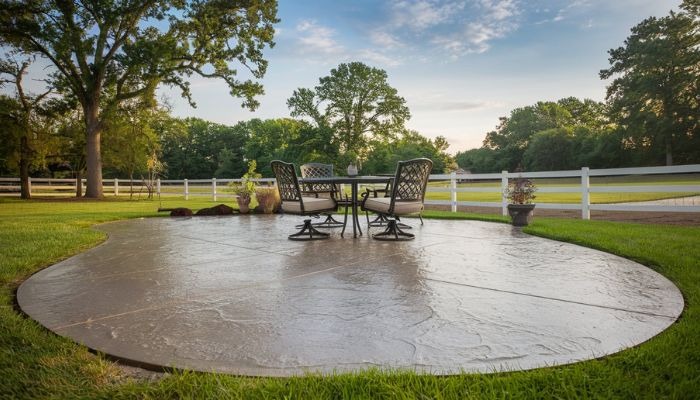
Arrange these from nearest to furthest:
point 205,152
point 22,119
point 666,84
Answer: point 22,119
point 666,84
point 205,152

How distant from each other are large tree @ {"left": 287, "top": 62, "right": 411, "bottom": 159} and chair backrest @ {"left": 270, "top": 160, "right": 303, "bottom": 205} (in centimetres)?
2463

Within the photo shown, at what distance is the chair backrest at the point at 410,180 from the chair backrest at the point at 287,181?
1175 millimetres

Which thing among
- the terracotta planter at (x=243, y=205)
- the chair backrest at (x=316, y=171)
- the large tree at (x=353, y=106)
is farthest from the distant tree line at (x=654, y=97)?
the terracotta planter at (x=243, y=205)

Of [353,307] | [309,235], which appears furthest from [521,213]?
[353,307]

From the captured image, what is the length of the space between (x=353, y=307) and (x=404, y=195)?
2.74 m

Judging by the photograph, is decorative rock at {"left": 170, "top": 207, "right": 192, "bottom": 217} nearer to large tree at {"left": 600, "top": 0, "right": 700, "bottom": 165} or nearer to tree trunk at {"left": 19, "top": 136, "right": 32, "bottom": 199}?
tree trunk at {"left": 19, "top": 136, "right": 32, "bottom": 199}

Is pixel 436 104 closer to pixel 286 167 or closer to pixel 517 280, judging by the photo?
pixel 286 167

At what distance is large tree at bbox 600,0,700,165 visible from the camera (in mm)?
30781

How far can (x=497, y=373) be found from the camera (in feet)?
4.62

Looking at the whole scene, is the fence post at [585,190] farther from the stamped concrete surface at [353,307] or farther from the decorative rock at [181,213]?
the decorative rock at [181,213]

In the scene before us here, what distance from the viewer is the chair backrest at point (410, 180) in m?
4.54

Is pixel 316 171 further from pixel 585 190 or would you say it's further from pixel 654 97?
pixel 654 97

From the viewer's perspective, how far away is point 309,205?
190 inches

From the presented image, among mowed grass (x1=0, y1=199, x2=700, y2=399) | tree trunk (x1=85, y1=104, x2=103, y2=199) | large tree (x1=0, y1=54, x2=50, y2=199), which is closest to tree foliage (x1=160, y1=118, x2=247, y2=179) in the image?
large tree (x1=0, y1=54, x2=50, y2=199)
